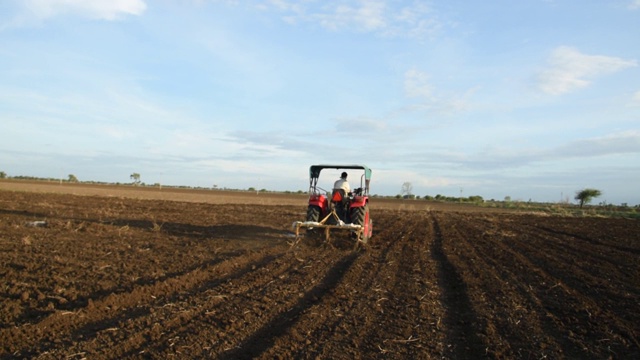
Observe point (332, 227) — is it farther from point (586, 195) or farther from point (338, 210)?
point (586, 195)

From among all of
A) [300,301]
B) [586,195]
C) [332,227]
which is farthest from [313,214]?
[586,195]

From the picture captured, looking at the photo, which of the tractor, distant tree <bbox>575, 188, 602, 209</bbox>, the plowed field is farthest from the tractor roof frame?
distant tree <bbox>575, 188, 602, 209</bbox>

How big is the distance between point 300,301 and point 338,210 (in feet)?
19.7

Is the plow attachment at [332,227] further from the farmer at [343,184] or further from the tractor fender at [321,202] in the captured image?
the farmer at [343,184]

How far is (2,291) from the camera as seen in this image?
5.86 metres

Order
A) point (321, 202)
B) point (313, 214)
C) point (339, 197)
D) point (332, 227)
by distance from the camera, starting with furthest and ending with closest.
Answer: point (339, 197), point (321, 202), point (313, 214), point (332, 227)

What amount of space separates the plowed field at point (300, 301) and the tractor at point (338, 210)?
0.50m

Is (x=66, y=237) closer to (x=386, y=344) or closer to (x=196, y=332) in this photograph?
(x=196, y=332)

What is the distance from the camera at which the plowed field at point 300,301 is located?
14.4 ft

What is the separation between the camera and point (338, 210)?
Result: 39.1 feet

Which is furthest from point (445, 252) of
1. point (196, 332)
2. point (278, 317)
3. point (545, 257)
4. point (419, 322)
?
point (196, 332)

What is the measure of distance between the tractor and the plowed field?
0.50 metres

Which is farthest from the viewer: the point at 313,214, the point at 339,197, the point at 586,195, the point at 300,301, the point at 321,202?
the point at 586,195

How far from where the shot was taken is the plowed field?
4.39 m
